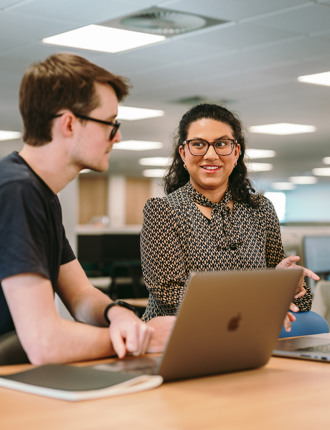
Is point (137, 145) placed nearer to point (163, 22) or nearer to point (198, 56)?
point (198, 56)

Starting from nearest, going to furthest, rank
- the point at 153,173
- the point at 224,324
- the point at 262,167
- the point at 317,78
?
1. the point at 224,324
2. the point at 317,78
3. the point at 262,167
4. the point at 153,173

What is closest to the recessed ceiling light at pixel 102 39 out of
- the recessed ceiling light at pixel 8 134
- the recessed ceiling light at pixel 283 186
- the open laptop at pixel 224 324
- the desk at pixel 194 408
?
the open laptop at pixel 224 324

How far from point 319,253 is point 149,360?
3471 mm

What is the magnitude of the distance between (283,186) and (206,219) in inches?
802

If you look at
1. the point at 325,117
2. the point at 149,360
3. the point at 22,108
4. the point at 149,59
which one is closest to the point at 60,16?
the point at 149,59

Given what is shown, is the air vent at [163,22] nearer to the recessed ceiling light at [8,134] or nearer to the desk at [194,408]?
the desk at [194,408]

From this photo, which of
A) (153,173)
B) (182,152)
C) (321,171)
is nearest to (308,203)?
(321,171)

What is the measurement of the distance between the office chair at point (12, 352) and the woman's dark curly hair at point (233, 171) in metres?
1.26

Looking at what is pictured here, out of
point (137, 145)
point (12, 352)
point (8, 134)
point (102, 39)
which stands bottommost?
point (12, 352)

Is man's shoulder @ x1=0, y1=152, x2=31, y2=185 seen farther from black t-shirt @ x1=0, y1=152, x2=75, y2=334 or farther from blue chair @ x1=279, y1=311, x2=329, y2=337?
blue chair @ x1=279, y1=311, x2=329, y2=337

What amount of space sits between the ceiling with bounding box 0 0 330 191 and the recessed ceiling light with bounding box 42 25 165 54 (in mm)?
118

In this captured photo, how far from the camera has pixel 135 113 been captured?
916cm

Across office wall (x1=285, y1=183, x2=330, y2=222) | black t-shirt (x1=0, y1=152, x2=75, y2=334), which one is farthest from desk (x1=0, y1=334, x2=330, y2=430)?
office wall (x1=285, y1=183, x2=330, y2=222)

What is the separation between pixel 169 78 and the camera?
23.4ft
